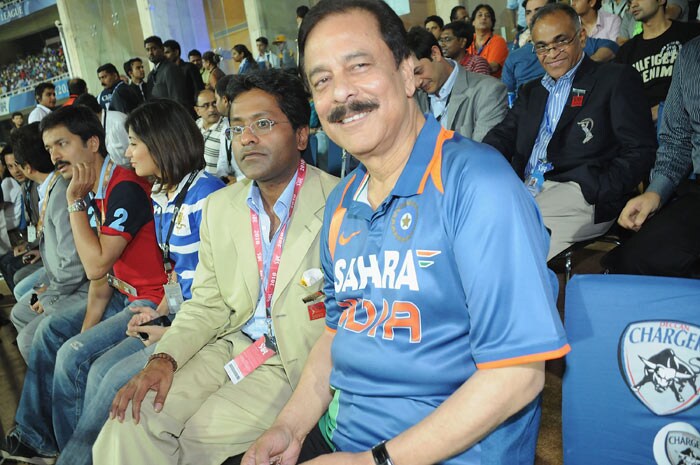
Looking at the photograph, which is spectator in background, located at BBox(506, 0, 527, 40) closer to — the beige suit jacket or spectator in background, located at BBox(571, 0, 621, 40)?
spectator in background, located at BBox(571, 0, 621, 40)

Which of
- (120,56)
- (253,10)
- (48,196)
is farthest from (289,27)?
(48,196)

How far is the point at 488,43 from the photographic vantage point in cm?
614

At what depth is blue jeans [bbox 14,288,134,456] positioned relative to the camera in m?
2.64

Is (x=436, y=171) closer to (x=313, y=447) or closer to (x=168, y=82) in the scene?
(x=313, y=447)

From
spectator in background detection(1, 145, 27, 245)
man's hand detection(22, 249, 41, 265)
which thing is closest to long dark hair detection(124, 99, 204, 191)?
man's hand detection(22, 249, 41, 265)

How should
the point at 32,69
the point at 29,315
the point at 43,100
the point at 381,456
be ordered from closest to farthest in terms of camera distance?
the point at 381,456 → the point at 29,315 → the point at 43,100 → the point at 32,69

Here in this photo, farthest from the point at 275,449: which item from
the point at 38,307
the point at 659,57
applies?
the point at 659,57

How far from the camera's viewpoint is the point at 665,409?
3.41 ft

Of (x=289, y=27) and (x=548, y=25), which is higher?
(x=289, y=27)

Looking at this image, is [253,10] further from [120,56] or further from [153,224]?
[153,224]

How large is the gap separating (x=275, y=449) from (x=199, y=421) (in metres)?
0.53

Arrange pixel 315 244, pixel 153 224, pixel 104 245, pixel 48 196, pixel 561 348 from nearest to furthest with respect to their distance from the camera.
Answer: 1. pixel 561 348
2. pixel 315 244
3. pixel 104 245
4. pixel 153 224
5. pixel 48 196

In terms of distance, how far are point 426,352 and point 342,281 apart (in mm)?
306

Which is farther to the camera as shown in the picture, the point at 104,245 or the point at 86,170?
the point at 86,170
